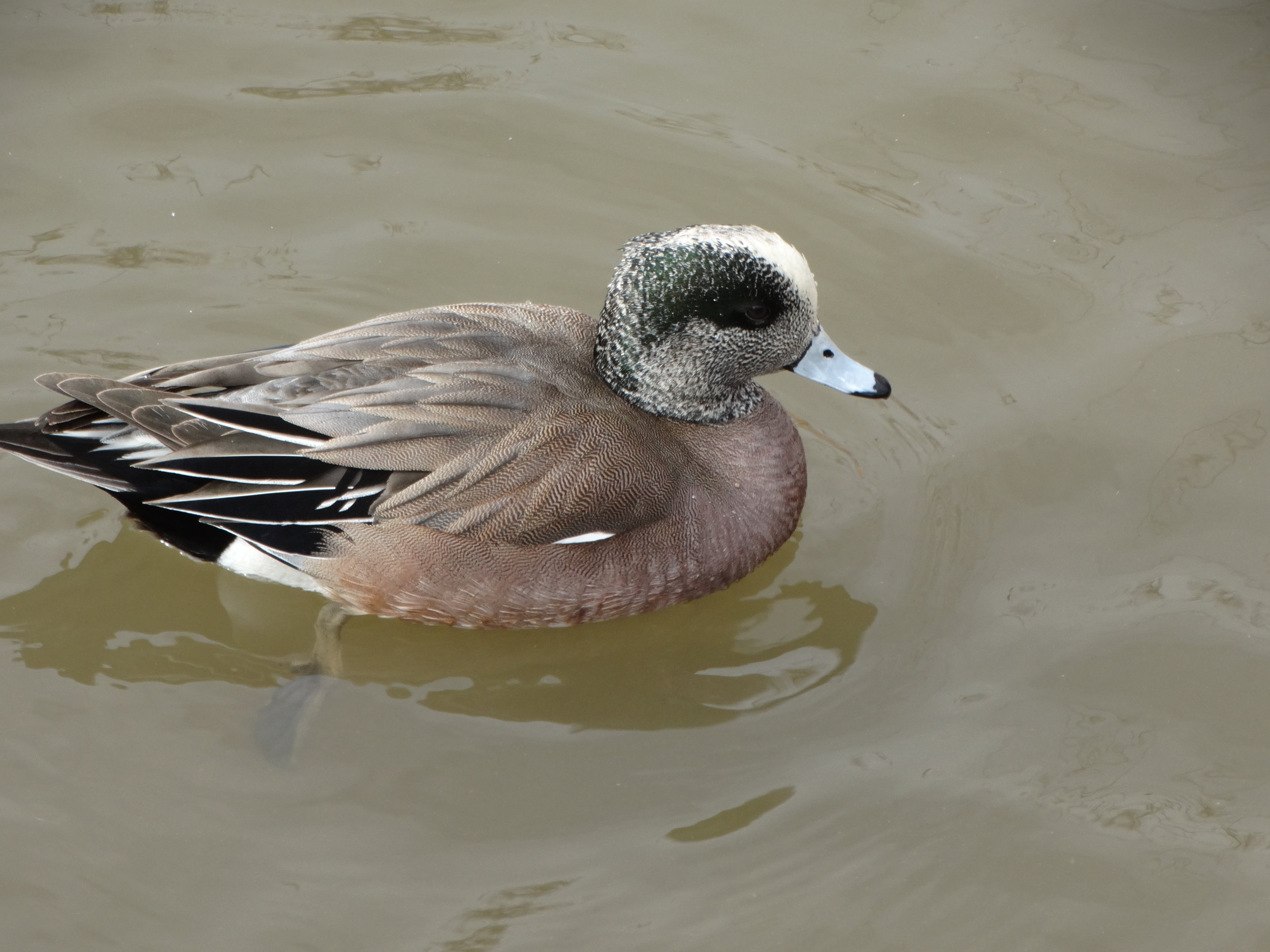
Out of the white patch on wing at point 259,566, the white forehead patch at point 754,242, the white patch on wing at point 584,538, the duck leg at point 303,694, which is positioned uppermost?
the white forehead patch at point 754,242

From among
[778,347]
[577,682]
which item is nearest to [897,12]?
[778,347]

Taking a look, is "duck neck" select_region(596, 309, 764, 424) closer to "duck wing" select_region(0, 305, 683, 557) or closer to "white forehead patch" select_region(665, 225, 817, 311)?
"duck wing" select_region(0, 305, 683, 557)

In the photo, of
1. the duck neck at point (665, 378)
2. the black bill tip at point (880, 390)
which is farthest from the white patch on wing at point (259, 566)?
the black bill tip at point (880, 390)

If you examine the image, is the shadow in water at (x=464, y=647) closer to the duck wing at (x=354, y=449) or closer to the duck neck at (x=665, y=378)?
the duck wing at (x=354, y=449)

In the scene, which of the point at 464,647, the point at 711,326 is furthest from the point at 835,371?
the point at 464,647

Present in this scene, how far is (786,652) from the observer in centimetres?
429

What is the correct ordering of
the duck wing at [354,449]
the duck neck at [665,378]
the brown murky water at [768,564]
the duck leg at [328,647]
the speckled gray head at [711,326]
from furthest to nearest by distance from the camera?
1. the duck leg at [328,647]
2. the duck neck at [665,378]
3. the speckled gray head at [711,326]
4. the duck wing at [354,449]
5. the brown murky water at [768,564]

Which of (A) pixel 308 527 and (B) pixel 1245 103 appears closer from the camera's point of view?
(A) pixel 308 527

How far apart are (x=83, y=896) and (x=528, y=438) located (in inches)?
70.4

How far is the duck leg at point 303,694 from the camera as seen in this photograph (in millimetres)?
3930

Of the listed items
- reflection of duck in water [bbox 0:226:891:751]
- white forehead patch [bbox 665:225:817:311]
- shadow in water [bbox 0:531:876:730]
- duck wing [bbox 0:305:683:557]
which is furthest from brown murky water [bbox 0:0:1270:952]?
white forehead patch [bbox 665:225:817:311]

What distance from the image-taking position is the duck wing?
12.4 feet

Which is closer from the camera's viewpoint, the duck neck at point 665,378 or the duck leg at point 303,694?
the duck leg at point 303,694

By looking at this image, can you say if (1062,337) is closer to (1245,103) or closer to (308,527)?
(1245,103)
